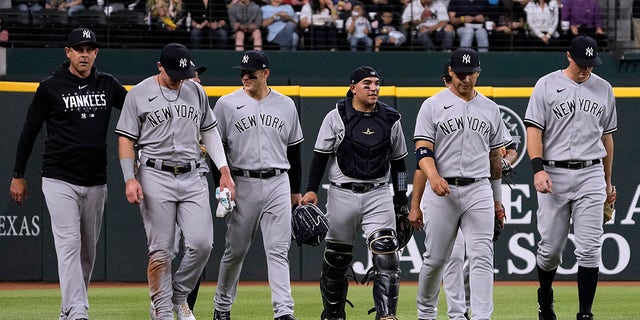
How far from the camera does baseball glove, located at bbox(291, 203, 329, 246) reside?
9102 mm

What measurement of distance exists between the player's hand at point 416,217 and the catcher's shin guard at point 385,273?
0.88ft

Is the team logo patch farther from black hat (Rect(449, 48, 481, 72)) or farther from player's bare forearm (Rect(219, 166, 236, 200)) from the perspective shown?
player's bare forearm (Rect(219, 166, 236, 200))

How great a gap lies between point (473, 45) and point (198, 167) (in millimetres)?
8757

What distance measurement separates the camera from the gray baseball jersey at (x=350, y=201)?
30.2 feet

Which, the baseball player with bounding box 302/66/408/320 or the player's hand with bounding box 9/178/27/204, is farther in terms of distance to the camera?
the baseball player with bounding box 302/66/408/320

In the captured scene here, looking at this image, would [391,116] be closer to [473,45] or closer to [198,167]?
[198,167]

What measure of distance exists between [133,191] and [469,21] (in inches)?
373

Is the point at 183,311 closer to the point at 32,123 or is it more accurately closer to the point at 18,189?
the point at 18,189

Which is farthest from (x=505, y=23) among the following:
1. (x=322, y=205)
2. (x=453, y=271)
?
(x=453, y=271)

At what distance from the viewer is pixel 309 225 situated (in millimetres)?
9141

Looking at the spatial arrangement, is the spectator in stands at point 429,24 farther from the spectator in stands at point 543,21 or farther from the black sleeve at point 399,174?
the black sleeve at point 399,174

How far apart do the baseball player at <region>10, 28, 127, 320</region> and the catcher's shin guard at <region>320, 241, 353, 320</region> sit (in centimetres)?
196

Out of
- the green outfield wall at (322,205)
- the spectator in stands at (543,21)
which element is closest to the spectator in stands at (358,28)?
the green outfield wall at (322,205)

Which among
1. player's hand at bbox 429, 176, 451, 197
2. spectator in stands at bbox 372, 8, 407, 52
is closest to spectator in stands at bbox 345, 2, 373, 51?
spectator in stands at bbox 372, 8, 407, 52
